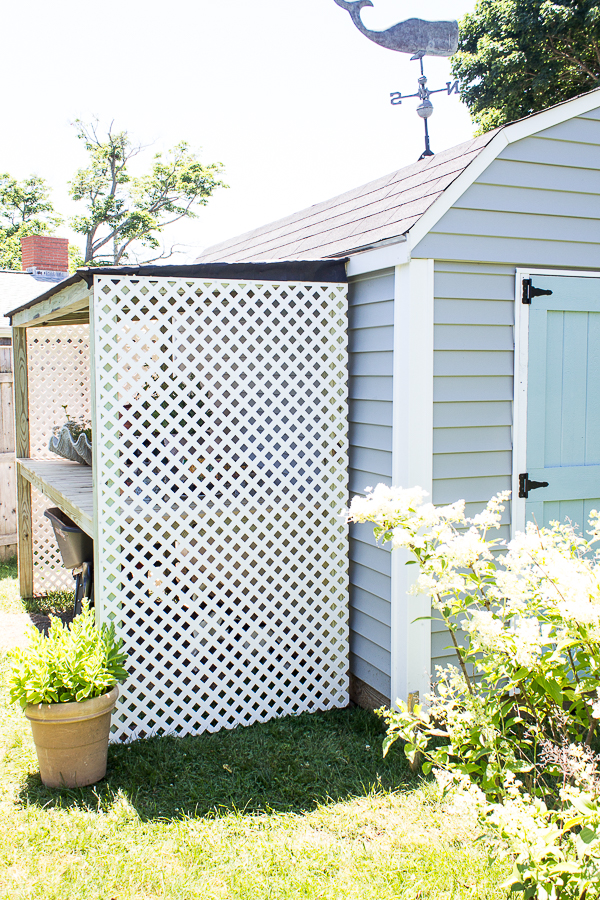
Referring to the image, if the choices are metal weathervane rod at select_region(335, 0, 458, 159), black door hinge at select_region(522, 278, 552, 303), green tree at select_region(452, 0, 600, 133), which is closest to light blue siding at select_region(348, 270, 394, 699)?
black door hinge at select_region(522, 278, 552, 303)

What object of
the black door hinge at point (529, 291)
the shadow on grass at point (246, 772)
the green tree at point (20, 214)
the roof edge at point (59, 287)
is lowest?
the shadow on grass at point (246, 772)

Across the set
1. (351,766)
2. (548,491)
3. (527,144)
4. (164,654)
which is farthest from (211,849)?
(527,144)

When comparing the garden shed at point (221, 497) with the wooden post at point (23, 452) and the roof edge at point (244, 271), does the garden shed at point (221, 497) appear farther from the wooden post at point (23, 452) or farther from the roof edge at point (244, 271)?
the wooden post at point (23, 452)

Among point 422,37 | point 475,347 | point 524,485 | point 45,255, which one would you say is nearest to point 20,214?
point 45,255

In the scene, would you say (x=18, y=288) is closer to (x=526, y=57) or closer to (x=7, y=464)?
(x=7, y=464)

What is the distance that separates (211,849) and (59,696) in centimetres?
99

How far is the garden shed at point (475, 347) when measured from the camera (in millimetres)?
3682

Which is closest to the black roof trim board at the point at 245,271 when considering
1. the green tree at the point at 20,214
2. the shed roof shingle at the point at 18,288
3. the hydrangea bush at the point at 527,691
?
the hydrangea bush at the point at 527,691

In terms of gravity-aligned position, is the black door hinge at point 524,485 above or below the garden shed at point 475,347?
below

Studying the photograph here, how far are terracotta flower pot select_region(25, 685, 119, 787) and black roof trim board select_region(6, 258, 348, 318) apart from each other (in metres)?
2.04

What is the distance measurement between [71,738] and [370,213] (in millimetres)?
3385

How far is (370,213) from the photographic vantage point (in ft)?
14.9

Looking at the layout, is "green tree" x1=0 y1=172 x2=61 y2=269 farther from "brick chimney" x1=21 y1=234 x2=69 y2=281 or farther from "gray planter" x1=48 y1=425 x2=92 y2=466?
"gray planter" x1=48 y1=425 x2=92 y2=466

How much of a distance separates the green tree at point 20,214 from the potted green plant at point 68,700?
90.1 ft
